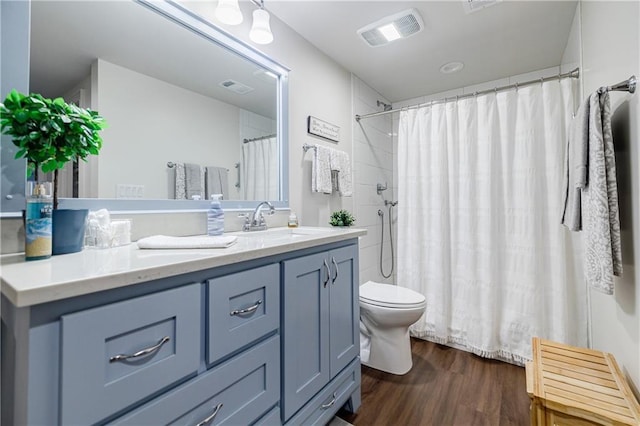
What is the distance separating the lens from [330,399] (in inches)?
51.0

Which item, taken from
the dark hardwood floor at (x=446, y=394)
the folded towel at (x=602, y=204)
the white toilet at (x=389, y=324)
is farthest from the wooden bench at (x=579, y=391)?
the white toilet at (x=389, y=324)

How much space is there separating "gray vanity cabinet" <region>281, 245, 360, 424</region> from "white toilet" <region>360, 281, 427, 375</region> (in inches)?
13.8

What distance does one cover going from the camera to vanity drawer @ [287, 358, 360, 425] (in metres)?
1.16

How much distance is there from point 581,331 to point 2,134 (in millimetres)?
2960

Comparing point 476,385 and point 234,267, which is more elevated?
point 234,267

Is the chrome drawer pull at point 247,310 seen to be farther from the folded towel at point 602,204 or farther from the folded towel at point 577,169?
the folded towel at point 577,169

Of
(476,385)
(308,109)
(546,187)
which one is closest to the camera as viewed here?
(476,385)

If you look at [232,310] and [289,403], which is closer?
[232,310]

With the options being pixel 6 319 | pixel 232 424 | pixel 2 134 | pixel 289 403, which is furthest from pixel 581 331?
pixel 2 134

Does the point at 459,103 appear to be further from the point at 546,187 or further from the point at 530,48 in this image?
the point at 546,187

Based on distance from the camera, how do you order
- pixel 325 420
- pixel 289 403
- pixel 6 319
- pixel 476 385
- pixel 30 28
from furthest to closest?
1. pixel 476 385
2. pixel 325 420
3. pixel 289 403
4. pixel 30 28
5. pixel 6 319

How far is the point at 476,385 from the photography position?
68.6 inches

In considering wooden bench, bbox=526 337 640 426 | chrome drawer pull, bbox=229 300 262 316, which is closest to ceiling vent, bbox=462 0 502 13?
wooden bench, bbox=526 337 640 426

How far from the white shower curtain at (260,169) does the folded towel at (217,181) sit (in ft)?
0.38
